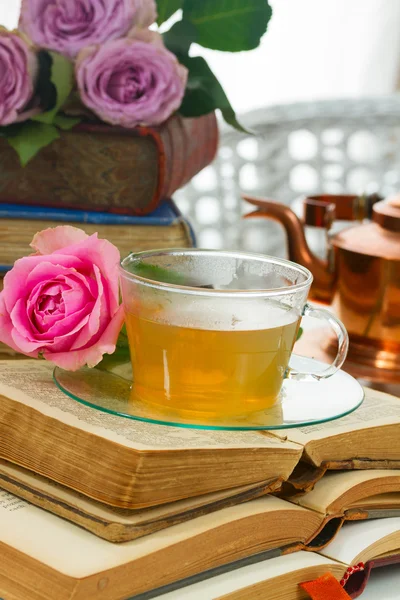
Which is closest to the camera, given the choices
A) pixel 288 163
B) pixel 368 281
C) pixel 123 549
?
pixel 123 549

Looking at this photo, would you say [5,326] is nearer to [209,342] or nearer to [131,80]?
[209,342]

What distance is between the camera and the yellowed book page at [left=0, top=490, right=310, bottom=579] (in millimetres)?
390

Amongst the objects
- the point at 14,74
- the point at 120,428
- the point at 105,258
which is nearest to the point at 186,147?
the point at 14,74

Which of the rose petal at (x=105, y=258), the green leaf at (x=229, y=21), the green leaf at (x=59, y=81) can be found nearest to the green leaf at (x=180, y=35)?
the green leaf at (x=229, y=21)

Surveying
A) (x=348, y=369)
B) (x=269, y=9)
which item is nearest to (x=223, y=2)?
(x=269, y=9)

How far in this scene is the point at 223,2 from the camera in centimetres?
76

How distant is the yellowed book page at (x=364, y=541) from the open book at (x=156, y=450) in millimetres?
35

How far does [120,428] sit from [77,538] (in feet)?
0.21

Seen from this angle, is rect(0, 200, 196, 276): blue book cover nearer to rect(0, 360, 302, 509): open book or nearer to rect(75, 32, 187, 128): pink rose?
rect(75, 32, 187, 128): pink rose

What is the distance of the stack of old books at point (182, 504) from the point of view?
1.33 ft

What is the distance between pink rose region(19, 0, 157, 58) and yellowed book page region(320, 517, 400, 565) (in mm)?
451

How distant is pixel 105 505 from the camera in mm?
431

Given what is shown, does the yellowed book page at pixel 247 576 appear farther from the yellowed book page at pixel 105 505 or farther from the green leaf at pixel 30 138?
the green leaf at pixel 30 138

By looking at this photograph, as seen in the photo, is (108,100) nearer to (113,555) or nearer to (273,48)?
(113,555)
